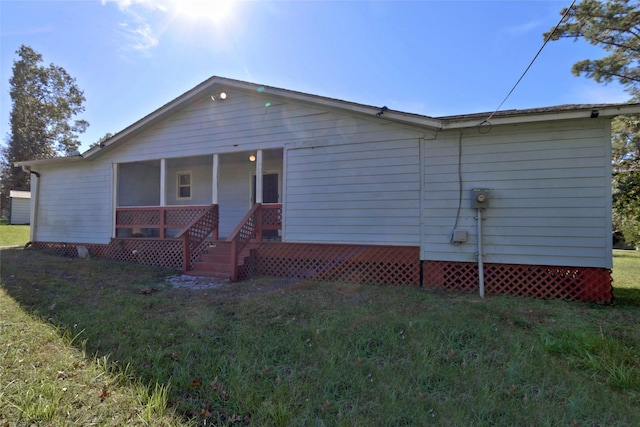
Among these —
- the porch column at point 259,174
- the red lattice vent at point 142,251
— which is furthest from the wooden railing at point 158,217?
the porch column at point 259,174

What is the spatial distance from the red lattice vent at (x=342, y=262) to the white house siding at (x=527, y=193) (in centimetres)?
52

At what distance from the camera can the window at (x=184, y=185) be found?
11265 millimetres

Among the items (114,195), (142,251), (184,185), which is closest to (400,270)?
(142,251)

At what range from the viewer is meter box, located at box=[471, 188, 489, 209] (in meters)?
5.86

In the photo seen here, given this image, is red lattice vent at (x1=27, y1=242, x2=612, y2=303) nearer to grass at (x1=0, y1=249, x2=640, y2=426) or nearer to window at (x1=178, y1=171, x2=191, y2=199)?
grass at (x1=0, y1=249, x2=640, y2=426)

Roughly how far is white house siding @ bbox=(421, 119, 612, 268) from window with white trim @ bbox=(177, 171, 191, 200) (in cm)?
858

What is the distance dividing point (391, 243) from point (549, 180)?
10.2 feet

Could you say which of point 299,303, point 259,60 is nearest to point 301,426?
point 299,303

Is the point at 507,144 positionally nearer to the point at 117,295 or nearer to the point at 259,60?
the point at 259,60

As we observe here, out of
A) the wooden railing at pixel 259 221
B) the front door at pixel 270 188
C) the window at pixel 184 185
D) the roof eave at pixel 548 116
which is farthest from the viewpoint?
the window at pixel 184 185

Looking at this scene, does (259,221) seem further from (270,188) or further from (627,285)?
(627,285)

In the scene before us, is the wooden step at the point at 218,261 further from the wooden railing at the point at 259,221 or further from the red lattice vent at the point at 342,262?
the red lattice vent at the point at 342,262

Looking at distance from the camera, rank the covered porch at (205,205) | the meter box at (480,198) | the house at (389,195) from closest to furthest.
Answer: the house at (389,195) → the meter box at (480,198) → the covered porch at (205,205)

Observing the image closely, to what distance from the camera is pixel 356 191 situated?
6883 millimetres
